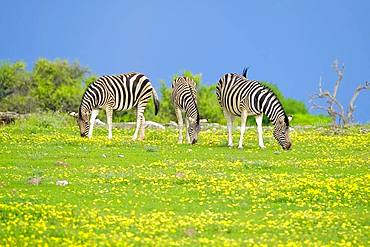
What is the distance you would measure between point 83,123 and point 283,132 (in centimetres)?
799

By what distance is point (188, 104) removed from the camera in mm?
29219

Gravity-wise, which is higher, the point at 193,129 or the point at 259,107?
the point at 259,107

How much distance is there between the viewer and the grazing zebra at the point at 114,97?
30.2m

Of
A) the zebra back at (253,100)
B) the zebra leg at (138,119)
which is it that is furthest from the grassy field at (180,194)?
the zebra leg at (138,119)

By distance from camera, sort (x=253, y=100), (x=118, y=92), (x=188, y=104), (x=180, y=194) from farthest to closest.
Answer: (x=118, y=92) < (x=188, y=104) < (x=253, y=100) < (x=180, y=194)

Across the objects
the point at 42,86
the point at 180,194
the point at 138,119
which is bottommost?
the point at 180,194

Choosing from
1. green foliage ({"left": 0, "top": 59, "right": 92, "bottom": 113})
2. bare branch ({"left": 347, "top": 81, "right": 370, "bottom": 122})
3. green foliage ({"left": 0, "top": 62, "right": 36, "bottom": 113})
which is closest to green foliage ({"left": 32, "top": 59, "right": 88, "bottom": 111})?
green foliage ({"left": 0, "top": 59, "right": 92, "bottom": 113})

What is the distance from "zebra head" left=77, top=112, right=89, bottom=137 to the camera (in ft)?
99.8

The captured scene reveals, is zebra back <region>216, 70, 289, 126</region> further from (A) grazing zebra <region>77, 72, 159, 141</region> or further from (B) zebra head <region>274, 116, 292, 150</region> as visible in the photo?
(A) grazing zebra <region>77, 72, 159, 141</region>

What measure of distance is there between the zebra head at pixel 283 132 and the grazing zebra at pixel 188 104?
3.06 metres

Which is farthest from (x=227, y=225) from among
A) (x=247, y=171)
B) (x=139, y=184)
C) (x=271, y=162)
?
(x=271, y=162)

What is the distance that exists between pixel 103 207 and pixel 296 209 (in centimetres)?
392

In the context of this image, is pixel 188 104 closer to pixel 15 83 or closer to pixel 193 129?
pixel 193 129

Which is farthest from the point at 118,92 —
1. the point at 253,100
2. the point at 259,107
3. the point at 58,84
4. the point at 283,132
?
the point at 58,84
